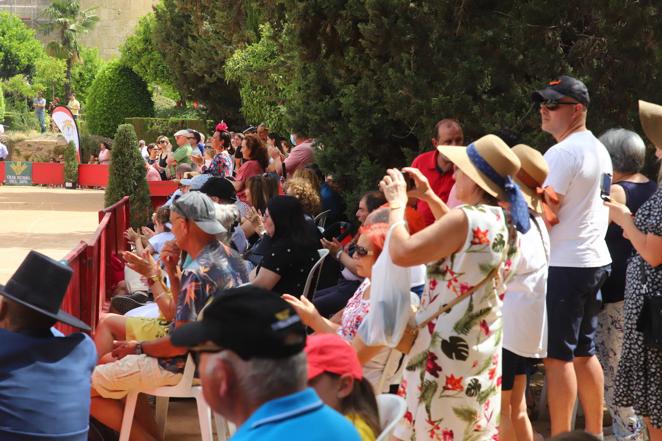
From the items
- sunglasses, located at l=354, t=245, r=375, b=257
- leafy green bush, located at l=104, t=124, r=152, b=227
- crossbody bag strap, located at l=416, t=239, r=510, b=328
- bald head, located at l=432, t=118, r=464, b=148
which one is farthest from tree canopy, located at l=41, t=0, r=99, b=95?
crossbody bag strap, located at l=416, t=239, r=510, b=328

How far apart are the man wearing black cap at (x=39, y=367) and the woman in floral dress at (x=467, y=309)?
50.1 inches

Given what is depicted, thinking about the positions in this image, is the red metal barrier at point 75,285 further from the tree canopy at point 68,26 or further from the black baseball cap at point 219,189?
the tree canopy at point 68,26

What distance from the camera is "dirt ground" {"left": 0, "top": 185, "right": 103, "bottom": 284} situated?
1698 centimetres

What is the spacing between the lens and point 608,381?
6.18 m

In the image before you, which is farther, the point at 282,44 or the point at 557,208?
the point at 282,44

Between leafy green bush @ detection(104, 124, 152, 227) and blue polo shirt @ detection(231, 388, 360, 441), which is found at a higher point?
blue polo shirt @ detection(231, 388, 360, 441)

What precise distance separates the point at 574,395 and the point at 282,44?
286 inches

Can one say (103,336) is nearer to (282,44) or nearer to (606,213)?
(606,213)

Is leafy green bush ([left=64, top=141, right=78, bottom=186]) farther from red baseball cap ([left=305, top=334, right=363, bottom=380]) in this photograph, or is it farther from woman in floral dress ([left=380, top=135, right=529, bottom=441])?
red baseball cap ([left=305, top=334, right=363, bottom=380])

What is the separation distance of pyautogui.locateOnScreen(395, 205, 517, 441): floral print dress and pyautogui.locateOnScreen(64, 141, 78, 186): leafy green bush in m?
30.6

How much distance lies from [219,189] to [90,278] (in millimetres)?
1245

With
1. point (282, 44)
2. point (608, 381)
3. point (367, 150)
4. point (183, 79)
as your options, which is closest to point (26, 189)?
point (183, 79)

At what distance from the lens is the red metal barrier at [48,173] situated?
114 feet

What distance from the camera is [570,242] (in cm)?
521
